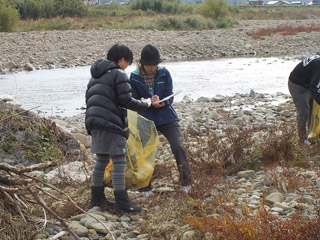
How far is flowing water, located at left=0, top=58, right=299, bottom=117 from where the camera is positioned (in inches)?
547

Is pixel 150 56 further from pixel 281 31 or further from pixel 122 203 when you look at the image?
pixel 281 31

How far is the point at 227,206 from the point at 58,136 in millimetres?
3542

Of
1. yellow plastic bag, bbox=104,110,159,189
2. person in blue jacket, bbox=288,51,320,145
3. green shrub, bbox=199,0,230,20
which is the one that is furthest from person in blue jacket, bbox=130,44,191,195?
green shrub, bbox=199,0,230,20

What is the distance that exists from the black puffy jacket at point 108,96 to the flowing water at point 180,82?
7485 mm

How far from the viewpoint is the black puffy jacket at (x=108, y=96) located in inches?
178

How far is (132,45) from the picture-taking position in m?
26.8

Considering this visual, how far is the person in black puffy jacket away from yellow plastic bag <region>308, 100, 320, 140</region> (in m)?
2.96

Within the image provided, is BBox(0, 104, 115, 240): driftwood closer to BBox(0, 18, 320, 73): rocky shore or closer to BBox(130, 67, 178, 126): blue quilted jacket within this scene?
BBox(130, 67, 178, 126): blue quilted jacket

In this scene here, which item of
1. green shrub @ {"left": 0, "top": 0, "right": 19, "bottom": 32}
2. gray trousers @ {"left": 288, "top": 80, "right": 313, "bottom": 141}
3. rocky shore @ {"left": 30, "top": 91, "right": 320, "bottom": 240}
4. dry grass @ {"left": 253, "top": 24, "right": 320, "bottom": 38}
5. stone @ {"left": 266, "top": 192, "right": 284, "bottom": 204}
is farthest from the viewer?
A: dry grass @ {"left": 253, "top": 24, "right": 320, "bottom": 38}

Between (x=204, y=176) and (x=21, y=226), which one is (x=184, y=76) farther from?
(x=21, y=226)

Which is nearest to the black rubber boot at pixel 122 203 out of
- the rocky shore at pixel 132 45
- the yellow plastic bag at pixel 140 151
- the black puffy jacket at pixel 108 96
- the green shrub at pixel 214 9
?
the yellow plastic bag at pixel 140 151

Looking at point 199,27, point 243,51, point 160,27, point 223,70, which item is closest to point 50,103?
point 223,70

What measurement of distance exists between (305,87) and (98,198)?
3.25 meters

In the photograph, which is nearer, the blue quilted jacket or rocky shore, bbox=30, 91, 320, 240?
rocky shore, bbox=30, 91, 320, 240
